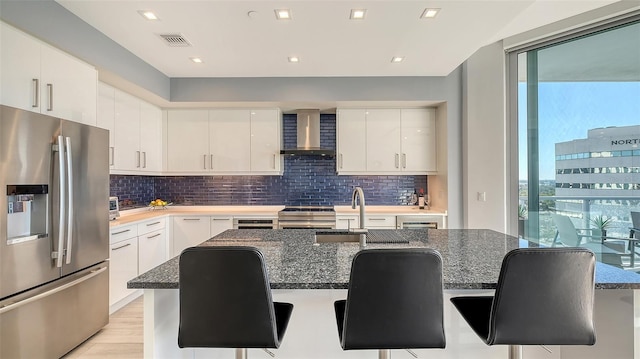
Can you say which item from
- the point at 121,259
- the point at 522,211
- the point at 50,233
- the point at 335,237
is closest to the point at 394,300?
the point at 335,237

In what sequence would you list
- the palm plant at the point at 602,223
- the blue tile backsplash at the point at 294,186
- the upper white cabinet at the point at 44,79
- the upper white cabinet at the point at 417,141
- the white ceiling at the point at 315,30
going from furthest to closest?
the blue tile backsplash at the point at 294,186 → the upper white cabinet at the point at 417,141 → the palm plant at the point at 602,223 → the white ceiling at the point at 315,30 → the upper white cabinet at the point at 44,79

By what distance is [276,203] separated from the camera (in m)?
4.64

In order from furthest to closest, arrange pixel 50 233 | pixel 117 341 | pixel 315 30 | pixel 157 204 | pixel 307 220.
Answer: pixel 157 204
pixel 307 220
pixel 315 30
pixel 117 341
pixel 50 233

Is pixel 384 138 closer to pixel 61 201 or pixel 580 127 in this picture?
pixel 580 127

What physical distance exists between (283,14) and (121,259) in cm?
277

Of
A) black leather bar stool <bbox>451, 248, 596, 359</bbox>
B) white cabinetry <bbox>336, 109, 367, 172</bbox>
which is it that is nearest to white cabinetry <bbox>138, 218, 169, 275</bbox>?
white cabinetry <bbox>336, 109, 367, 172</bbox>

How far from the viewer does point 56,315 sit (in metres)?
2.13

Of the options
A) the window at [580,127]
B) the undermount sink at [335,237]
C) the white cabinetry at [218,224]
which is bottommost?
the white cabinetry at [218,224]

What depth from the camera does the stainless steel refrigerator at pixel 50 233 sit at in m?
1.83

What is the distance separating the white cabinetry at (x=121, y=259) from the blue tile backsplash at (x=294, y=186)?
1384mm

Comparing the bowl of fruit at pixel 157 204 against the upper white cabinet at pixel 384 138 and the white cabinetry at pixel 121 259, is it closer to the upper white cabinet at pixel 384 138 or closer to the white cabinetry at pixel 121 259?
the white cabinetry at pixel 121 259

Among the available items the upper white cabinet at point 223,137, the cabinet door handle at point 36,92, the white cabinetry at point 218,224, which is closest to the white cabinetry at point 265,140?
the upper white cabinet at point 223,137

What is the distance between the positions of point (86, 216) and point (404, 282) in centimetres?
244

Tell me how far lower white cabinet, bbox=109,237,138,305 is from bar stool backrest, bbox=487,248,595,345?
321 cm
